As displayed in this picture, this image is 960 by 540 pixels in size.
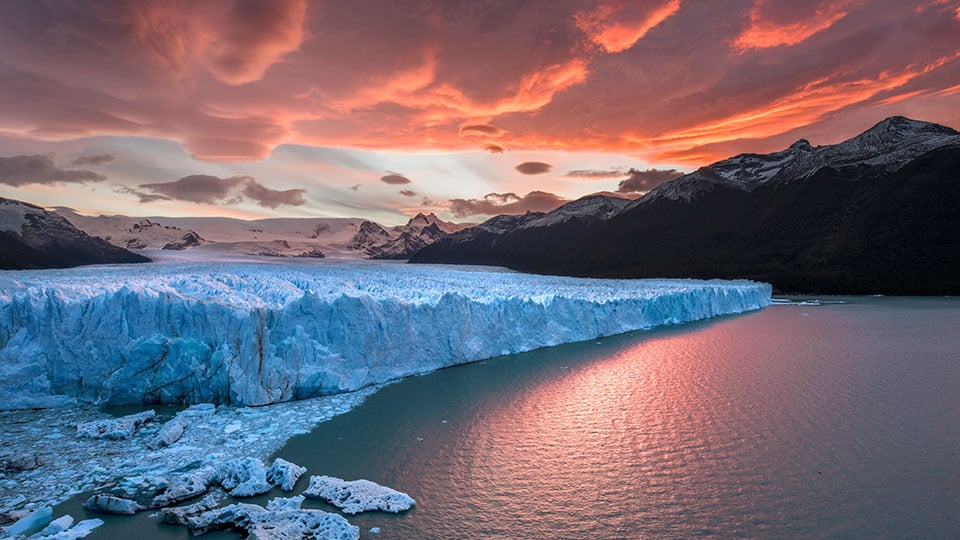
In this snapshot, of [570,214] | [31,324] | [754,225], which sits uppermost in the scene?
[570,214]

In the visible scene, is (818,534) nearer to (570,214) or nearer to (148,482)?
(148,482)

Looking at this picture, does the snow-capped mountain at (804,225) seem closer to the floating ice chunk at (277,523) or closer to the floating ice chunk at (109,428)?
the floating ice chunk at (277,523)

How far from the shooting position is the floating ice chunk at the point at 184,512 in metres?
6.32

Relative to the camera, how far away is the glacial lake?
6.51 m

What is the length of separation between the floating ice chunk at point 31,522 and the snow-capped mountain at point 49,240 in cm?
6647

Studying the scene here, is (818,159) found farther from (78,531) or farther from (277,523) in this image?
(78,531)

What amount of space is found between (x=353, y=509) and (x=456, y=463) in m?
2.19

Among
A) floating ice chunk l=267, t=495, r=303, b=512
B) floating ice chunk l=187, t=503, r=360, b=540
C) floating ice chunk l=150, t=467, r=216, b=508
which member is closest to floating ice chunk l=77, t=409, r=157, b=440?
floating ice chunk l=150, t=467, r=216, b=508

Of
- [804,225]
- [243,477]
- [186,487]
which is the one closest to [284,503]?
[243,477]

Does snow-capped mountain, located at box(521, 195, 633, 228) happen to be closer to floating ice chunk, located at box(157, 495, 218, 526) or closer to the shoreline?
the shoreline

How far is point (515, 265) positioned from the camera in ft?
351

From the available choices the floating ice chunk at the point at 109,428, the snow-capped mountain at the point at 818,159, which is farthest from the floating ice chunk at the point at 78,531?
the snow-capped mountain at the point at 818,159

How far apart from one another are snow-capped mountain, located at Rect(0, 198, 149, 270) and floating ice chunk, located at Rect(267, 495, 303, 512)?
68397mm

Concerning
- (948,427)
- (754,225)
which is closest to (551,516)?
(948,427)
